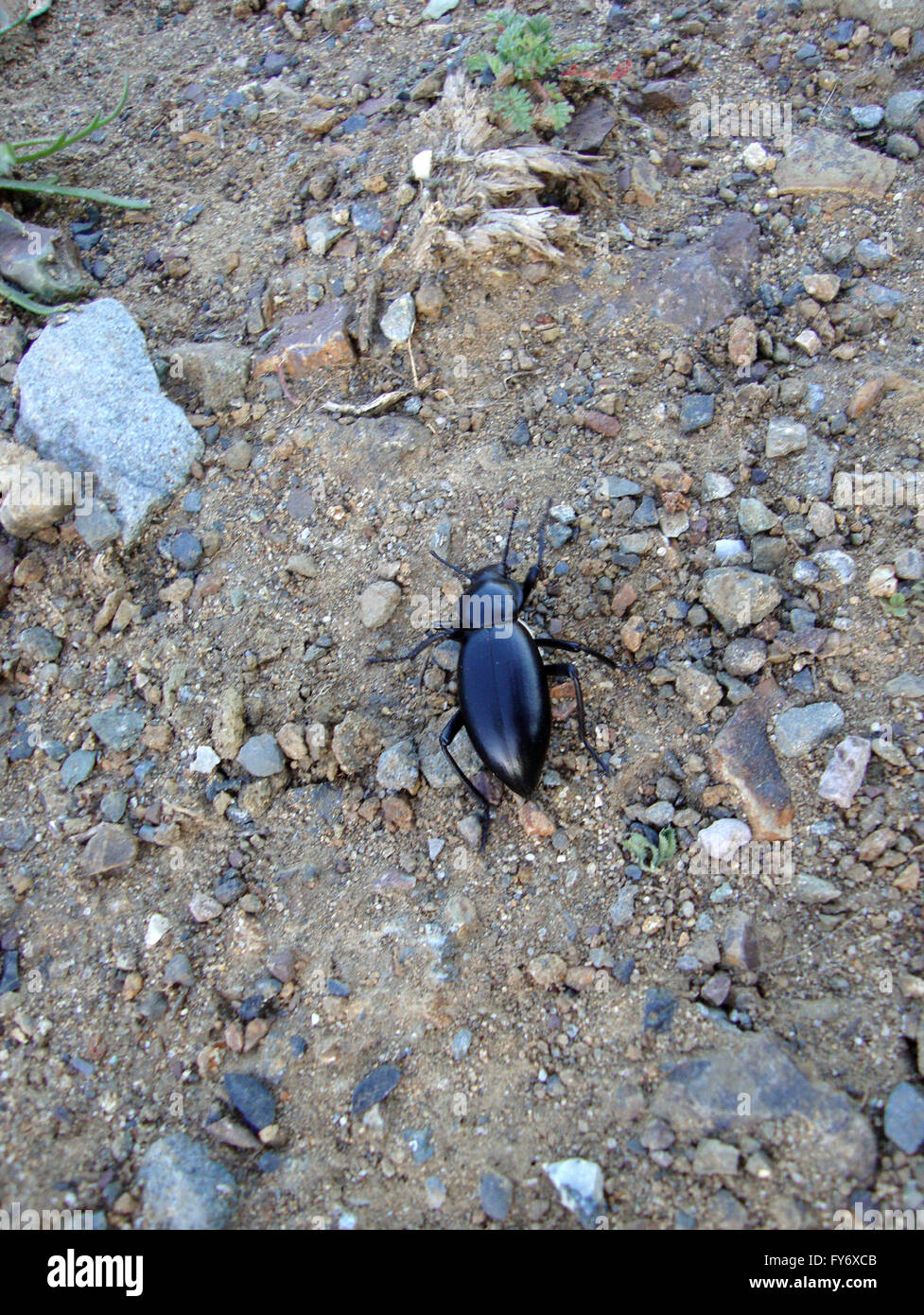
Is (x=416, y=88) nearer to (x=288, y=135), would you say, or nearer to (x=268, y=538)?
(x=288, y=135)

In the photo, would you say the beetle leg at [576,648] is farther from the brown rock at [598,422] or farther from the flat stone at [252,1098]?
the flat stone at [252,1098]

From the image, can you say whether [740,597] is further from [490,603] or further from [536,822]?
[536,822]

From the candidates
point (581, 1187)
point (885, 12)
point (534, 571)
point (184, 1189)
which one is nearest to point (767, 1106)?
point (581, 1187)

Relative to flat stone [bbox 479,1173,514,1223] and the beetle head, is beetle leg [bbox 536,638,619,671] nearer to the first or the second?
the beetle head

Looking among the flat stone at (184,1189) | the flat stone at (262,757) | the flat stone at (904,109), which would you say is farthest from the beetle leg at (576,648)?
the flat stone at (904,109)

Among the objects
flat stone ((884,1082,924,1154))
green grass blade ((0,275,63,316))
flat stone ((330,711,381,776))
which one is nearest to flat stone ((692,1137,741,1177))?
flat stone ((884,1082,924,1154))

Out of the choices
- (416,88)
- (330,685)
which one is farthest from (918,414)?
(416,88)
